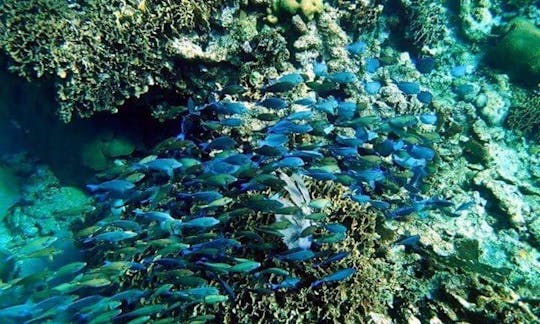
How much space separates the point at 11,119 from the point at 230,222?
5.39 meters

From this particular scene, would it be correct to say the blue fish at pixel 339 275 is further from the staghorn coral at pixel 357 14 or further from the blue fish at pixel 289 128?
the staghorn coral at pixel 357 14

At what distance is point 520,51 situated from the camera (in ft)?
32.0

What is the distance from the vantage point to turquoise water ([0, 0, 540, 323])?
4.59m

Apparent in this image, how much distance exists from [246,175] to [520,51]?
8.43 metres

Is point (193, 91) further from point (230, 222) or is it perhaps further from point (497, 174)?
point (497, 174)

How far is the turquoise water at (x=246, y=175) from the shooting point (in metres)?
4.59

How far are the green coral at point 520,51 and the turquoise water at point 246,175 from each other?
2.79 feet

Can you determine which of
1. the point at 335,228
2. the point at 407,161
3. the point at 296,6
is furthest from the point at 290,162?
the point at 296,6

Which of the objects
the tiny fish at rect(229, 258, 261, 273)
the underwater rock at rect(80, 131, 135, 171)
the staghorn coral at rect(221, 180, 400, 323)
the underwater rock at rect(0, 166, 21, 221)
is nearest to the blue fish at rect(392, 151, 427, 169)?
the staghorn coral at rect(221, 180, 400, 323)

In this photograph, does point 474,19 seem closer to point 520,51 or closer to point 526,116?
point 520,51

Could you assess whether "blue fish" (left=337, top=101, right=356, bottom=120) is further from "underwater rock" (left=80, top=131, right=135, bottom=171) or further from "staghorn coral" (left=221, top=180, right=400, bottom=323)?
"underwater rock" (left=80, top=131, right=135, bottom=171)

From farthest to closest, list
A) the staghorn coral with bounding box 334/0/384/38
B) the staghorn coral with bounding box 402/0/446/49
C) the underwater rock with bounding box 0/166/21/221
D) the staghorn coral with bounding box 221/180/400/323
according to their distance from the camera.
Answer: the staghorn coral with bounding box 402/0/446/49
the staghorn coral with bounding box 334/0/384/38
the underwater rock with bounding box 0/166/21/221
the staghorn coral with bounding box 221/180/400/323

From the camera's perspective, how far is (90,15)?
18.8 ft

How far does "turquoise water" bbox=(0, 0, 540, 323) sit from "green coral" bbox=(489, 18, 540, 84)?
85 centimetres
